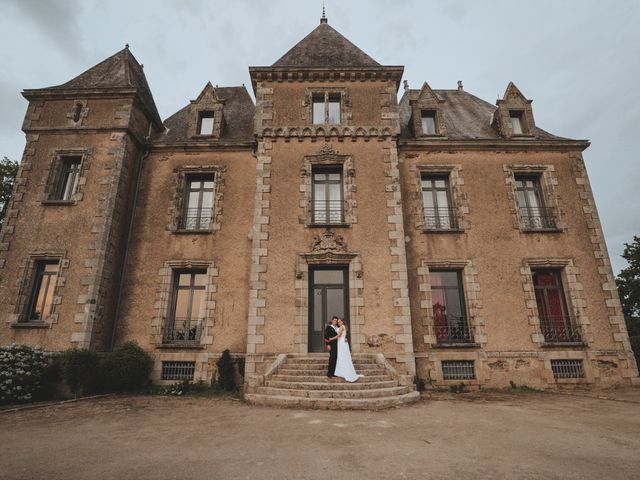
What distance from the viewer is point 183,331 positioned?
1070 centimetres

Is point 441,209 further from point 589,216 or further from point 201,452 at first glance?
point 201,452

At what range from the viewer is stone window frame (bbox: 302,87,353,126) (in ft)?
39.2

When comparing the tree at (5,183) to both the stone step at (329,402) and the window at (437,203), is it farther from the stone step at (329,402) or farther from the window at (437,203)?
the window at (437,203)

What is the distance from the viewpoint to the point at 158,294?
10.9 metres

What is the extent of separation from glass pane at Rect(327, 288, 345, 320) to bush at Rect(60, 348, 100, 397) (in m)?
6.52

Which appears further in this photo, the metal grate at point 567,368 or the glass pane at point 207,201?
the glass pane at point 207,201

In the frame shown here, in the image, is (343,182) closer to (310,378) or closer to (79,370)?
(310,378)

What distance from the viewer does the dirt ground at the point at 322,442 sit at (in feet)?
11.8

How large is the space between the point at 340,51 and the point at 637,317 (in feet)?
95.3

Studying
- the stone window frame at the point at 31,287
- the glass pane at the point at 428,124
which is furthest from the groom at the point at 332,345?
the glass pane at the point at 428,124

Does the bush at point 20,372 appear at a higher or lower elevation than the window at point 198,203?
lower

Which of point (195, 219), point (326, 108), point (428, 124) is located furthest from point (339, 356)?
point (428, 124)

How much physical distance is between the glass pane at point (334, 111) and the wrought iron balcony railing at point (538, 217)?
727 cm

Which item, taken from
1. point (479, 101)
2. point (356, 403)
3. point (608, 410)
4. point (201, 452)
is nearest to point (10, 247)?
point (201, 452)
